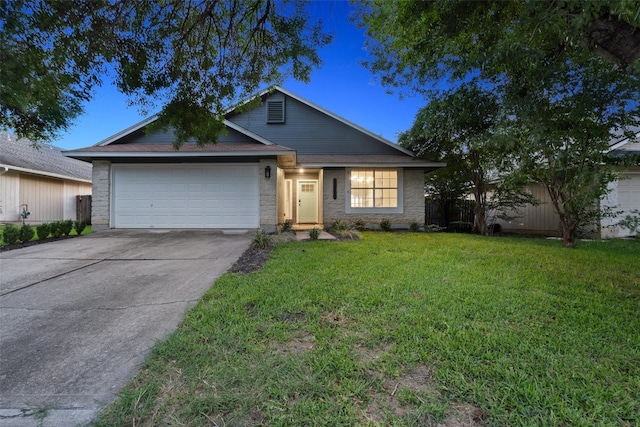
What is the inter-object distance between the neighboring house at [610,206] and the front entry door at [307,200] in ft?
28.6

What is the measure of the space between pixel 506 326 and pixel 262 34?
5.53m

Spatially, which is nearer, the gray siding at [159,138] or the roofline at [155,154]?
the roofline at [155,154]

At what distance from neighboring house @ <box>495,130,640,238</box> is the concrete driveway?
10.6 m

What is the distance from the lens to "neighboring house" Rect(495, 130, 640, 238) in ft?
32.6

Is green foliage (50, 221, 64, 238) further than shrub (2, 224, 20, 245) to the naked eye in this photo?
Yes

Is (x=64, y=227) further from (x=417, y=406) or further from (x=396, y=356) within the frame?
(x=417, y=406)

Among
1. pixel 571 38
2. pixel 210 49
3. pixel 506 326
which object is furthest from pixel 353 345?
pixel 210 49

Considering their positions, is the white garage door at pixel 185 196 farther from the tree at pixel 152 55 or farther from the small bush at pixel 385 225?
the small bush at pixel 385 225

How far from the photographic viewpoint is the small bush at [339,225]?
10.1 m

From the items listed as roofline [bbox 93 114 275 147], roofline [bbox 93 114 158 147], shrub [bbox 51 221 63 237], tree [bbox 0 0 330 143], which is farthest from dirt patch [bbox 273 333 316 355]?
roofline [bbox 93 114 158 147]

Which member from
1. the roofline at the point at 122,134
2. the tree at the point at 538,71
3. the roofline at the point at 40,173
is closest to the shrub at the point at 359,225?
the tree at the point at 538,71

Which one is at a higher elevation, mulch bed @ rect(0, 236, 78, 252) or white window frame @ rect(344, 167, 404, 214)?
white window frame @ rect(344, 167, 404, 214)

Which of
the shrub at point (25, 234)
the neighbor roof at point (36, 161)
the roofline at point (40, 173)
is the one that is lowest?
the shrub at point (25, 234)

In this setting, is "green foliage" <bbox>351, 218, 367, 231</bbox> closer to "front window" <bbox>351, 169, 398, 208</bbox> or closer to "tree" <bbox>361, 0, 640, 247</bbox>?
"front window" <bbox>351, 169, 398, 208</bbox>
